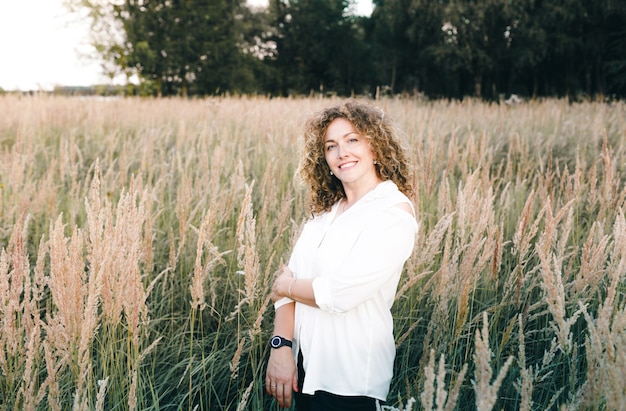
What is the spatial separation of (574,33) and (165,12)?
18217 mm

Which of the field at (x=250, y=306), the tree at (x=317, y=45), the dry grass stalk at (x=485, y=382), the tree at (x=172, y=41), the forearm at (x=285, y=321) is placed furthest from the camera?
the tree at (x=317, y=45)

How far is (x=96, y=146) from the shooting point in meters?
4.88

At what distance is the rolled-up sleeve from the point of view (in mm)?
1431

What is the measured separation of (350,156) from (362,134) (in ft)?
0.32

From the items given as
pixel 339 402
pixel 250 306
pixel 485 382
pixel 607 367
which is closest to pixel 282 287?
pixel 250 306

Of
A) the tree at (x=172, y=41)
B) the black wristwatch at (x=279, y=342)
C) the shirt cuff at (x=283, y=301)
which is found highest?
the tree at (x=172, y=41)

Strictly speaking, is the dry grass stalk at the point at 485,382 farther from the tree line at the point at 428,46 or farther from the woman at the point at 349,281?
the tree line at the point at 428,46

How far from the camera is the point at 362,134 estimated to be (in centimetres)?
178

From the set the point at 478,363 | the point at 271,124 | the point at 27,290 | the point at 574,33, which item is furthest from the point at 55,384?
the point at 574,33

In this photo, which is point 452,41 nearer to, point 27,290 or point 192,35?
point 192,35

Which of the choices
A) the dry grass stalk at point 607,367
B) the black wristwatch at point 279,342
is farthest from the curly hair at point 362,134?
the dry grass stalk at point 607,367

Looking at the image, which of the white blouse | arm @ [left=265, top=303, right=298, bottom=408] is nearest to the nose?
the white blouse

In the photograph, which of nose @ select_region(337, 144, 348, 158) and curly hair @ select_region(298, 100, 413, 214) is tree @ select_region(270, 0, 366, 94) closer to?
curly hair @ select_region(298, 100, 413, 214)

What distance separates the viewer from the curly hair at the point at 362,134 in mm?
1790
